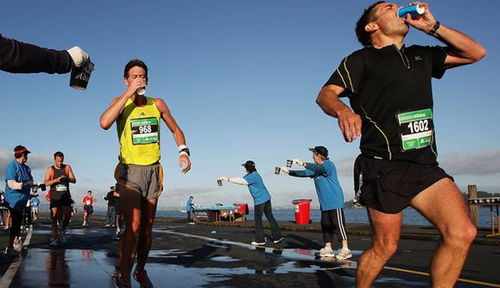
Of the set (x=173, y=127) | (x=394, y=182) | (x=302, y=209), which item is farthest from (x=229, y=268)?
(x=302, y=209)

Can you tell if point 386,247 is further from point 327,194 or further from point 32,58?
point 327,194

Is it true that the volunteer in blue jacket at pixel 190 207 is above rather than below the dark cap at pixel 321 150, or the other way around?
below

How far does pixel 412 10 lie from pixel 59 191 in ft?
31.7

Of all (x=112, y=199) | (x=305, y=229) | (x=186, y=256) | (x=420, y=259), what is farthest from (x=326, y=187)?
(x=112, y=199)

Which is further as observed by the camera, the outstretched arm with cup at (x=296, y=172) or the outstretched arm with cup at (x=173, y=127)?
the outstretched arm with cup at (x=296, y=172)

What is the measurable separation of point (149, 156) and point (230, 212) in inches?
1060

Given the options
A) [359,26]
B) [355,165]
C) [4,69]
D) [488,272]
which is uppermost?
[359,26]

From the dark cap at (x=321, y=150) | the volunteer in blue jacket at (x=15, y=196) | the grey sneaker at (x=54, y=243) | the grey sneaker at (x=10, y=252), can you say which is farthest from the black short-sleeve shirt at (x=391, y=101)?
the grey sneaker at (x=54, y=243)

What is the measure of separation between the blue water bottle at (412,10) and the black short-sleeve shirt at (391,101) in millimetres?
283

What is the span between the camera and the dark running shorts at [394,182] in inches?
139

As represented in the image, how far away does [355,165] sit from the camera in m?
3.85

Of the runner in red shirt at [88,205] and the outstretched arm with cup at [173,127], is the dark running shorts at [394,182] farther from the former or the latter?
the runner in red shirt at [88,205]

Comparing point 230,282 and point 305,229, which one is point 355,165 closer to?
point 230,282

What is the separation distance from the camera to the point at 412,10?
3.76 metres
